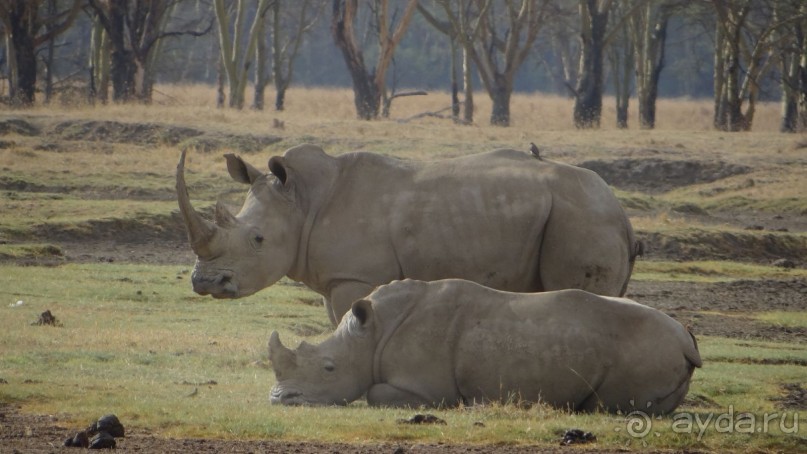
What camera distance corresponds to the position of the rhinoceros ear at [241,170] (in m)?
10.3

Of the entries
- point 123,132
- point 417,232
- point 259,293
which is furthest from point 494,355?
point 123,132

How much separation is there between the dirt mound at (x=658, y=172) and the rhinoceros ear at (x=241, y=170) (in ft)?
54.0

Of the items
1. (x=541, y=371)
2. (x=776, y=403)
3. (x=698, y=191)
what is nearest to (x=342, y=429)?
(x=541, y=371)

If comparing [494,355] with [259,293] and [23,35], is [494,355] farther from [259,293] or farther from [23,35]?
[23,35]

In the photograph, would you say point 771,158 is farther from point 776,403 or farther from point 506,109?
point 776,403

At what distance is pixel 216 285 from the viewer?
986 cm

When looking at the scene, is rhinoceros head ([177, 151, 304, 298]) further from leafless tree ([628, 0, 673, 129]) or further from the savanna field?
leafless tree ([628, 0, 673, 129])

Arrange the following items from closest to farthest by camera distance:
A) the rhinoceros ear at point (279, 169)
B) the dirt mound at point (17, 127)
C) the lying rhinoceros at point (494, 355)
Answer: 1. the lying rhinoceros at point (494, 355)
2. the rhinoceros ear at point (279, 169)
3. the dirt mound at point (17, 127)

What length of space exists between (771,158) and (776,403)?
18430 mm

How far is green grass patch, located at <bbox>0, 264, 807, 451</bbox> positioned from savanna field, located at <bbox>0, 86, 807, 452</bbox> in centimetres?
2

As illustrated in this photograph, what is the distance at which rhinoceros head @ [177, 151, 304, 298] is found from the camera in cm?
984

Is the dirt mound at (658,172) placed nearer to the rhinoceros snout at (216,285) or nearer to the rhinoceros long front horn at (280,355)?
the rhinoceros snout at (216,285)

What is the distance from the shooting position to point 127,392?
9188mm

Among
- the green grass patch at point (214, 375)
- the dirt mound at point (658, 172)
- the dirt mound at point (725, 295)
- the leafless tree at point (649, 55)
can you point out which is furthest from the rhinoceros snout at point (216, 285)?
the leafless tree at point (649, 55)
